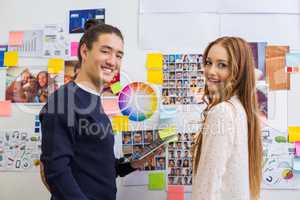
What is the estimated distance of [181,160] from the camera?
1.40m

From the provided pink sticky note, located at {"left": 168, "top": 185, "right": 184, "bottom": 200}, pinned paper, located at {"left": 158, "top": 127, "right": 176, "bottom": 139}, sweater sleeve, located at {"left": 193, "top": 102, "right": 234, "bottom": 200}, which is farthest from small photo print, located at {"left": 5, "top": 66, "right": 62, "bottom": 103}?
sweater sleeve, located at {"left": 193, "top": 102, "right": 234, "bottom": 200}

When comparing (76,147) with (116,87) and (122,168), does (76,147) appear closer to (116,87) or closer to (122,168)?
(122,168)

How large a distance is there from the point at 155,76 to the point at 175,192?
525 millimetres

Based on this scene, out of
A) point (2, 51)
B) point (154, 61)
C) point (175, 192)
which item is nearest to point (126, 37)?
point (154, 61)

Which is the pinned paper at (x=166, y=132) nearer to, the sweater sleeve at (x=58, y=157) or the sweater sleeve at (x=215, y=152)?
the sweater sleeve at (x=215, y=152)

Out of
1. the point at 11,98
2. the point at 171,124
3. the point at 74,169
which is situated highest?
the point at 11,98

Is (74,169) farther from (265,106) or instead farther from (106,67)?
(265,106)

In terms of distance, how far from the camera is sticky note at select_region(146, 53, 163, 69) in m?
1.43

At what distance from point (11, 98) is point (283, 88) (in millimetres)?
1276

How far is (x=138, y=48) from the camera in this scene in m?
1.45

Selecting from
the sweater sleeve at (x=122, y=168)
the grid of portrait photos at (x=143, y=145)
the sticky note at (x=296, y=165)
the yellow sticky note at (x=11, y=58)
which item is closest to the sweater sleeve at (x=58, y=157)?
the sweater sleeve at (x=122, y=168)

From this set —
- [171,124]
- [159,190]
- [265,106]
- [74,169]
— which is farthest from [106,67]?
[265,106]

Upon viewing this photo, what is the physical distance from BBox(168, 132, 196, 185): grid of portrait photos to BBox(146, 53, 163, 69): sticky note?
0.32 m

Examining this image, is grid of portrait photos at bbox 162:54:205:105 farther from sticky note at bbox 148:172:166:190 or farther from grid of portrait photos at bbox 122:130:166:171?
sticky note at bbox 148:172:166:190
